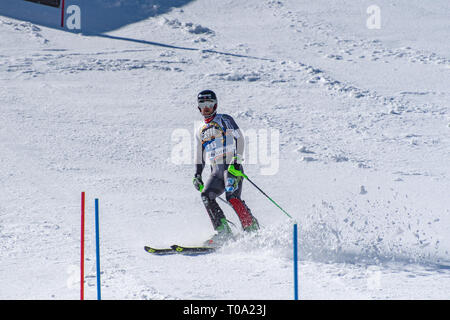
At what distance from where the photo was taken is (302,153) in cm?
1162

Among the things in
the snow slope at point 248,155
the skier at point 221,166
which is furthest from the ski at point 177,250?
the skier at point 221,166

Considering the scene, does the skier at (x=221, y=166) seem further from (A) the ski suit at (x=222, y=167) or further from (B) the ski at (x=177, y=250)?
(B) the ski at (x=177, y=250)

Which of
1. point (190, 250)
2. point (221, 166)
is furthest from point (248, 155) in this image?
point (190, 250)

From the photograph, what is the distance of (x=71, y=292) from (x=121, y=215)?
2853 mm

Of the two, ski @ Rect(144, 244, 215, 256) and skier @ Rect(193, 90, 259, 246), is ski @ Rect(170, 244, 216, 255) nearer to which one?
ski @ Rect(144, 244, 215, 256)

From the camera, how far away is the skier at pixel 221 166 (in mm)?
6762

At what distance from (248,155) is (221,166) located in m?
4.69

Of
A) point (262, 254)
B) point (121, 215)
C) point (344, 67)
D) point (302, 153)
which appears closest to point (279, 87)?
point (344, 67)

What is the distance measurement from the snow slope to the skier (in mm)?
240

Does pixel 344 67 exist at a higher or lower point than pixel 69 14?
lower

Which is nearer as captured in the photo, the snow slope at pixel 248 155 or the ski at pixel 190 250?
the snow slope at pixel 248 155

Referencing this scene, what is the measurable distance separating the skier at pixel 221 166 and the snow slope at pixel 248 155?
9.5 inches

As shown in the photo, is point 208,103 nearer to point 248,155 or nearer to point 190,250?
point 190,250
